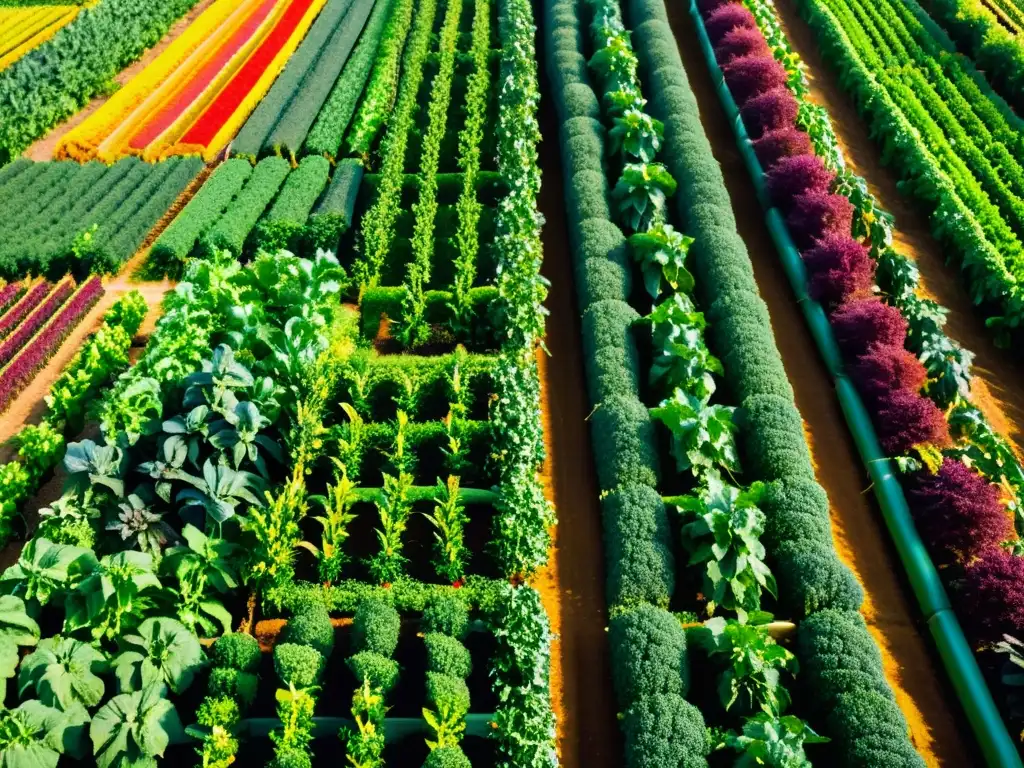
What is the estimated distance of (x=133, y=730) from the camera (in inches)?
417

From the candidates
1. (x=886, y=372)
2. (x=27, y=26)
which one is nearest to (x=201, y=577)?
(x=886, y=372)

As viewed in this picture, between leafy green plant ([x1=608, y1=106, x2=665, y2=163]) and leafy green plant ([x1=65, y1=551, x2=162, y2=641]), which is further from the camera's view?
leafy green plant ([x1=608, y1=106, x2=665, y2=163])

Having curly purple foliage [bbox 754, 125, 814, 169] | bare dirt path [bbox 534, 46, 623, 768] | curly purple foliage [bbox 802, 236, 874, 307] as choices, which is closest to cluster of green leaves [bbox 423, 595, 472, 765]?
bare dirt path [bbox 534, 46, 623, 768]

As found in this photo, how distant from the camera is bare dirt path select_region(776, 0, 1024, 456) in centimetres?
1684

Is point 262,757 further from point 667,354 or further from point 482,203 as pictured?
point 482,203

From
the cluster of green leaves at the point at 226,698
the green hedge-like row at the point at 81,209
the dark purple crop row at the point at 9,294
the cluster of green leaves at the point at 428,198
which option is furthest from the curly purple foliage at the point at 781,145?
the dark purple crop row at the point at 9,294

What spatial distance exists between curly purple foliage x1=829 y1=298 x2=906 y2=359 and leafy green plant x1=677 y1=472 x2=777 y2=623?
A: 16.8 feet

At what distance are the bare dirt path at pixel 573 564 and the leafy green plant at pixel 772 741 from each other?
184 centimetres

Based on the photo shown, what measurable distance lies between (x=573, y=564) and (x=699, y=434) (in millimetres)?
3046

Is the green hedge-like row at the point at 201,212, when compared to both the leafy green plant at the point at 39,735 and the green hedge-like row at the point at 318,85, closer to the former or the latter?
the green hedge-like row at the point at 318,85

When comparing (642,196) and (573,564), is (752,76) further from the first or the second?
(573,564)

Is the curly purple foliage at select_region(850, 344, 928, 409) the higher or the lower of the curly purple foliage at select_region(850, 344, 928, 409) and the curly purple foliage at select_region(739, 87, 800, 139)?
the lower

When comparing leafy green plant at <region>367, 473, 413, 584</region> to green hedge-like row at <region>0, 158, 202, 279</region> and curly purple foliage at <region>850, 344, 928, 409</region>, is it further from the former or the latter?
green hedge-like row at <region>0, 158, 202, 279</region>

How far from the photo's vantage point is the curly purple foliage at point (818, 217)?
18.7m
